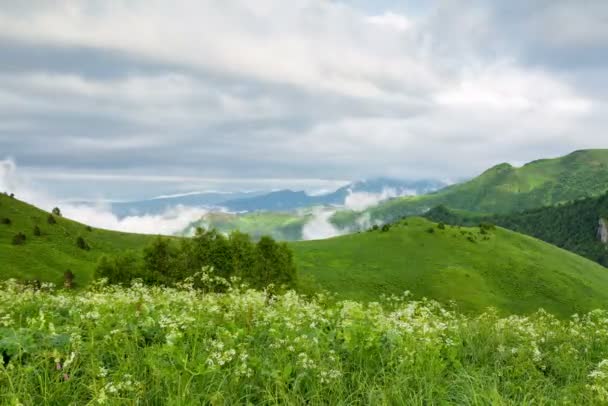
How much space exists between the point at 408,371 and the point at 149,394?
425 centimetres

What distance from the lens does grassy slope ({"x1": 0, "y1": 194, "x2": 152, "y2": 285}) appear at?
109 metres

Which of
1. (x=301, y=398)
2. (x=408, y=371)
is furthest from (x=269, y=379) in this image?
(x=408, y=371)

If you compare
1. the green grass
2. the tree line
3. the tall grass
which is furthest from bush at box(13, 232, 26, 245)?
the tall grass

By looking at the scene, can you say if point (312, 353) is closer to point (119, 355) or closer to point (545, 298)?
point (119, 355)

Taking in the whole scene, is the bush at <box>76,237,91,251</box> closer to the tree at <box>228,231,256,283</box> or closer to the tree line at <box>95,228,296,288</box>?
the tree line at <box>95,228,296,288</box>

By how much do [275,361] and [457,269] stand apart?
141 meters

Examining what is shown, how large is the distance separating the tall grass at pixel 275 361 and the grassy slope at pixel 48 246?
9499 centimetres

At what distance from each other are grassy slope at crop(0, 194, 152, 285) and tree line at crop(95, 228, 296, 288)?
2217cm

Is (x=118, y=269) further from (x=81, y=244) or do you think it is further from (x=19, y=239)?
(x=81, y=244)

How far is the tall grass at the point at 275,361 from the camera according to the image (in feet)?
24.2

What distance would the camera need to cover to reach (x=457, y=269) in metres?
141

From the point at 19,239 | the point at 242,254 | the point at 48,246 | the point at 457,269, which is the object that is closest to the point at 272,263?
the point at 242,254

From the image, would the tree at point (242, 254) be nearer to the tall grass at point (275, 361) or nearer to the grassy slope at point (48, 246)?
the grassy slope at point (48, 246)

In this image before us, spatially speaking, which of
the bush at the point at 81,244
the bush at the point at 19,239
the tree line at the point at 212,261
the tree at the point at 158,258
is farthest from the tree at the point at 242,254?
the bush at the point at 81,244
